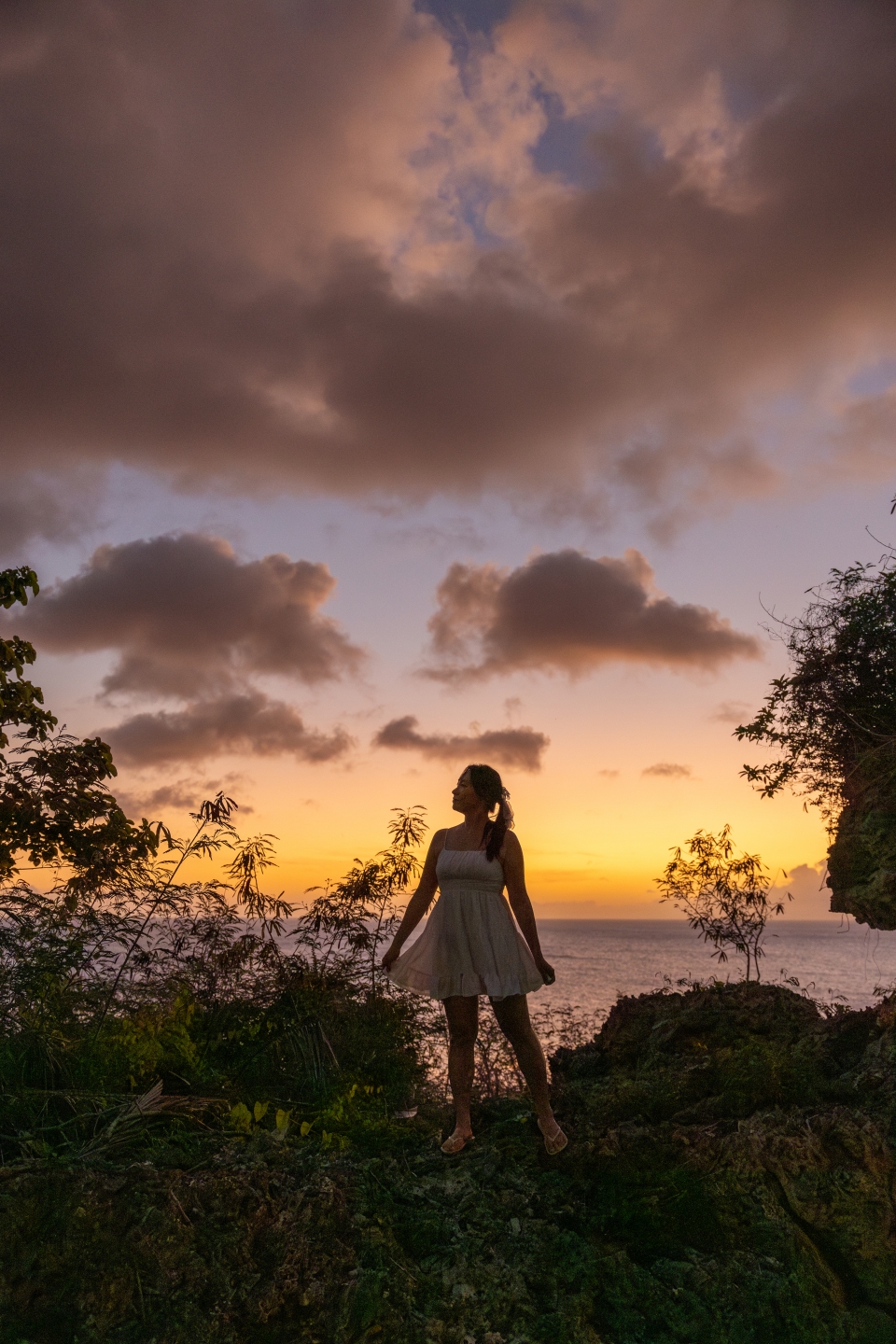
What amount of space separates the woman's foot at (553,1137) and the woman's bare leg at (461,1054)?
46 centimetres

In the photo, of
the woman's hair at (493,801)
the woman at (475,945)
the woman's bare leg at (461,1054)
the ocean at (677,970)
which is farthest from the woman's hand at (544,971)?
the ocean at (677,970)

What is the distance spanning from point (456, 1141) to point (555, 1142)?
58 centimetres

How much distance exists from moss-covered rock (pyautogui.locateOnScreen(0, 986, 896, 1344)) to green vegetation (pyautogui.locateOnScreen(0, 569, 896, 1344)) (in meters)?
0.01

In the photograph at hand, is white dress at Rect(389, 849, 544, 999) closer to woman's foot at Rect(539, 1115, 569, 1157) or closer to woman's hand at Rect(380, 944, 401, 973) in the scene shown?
woman's hand at Rect(380, 944, 401, 973)

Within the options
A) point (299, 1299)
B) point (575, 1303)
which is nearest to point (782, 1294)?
point (575, 1303)

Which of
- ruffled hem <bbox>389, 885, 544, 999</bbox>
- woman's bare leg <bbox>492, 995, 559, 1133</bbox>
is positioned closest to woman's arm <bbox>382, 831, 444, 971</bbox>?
ruffled hem <bbox>389, 885, 544, 999</bbox>

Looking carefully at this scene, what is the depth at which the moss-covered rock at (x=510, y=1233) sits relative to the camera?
3525mm

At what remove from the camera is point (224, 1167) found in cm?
409

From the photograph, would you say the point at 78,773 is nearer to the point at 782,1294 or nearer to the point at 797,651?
the point at 782,1294

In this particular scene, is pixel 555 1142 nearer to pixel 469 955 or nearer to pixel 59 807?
pixel 469 955

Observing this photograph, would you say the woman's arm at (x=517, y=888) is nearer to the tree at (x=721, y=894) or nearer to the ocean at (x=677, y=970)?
the tree at (x=721, y=894)

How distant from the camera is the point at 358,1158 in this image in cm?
466

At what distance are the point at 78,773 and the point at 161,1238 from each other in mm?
3782

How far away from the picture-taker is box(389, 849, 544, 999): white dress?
507cm
